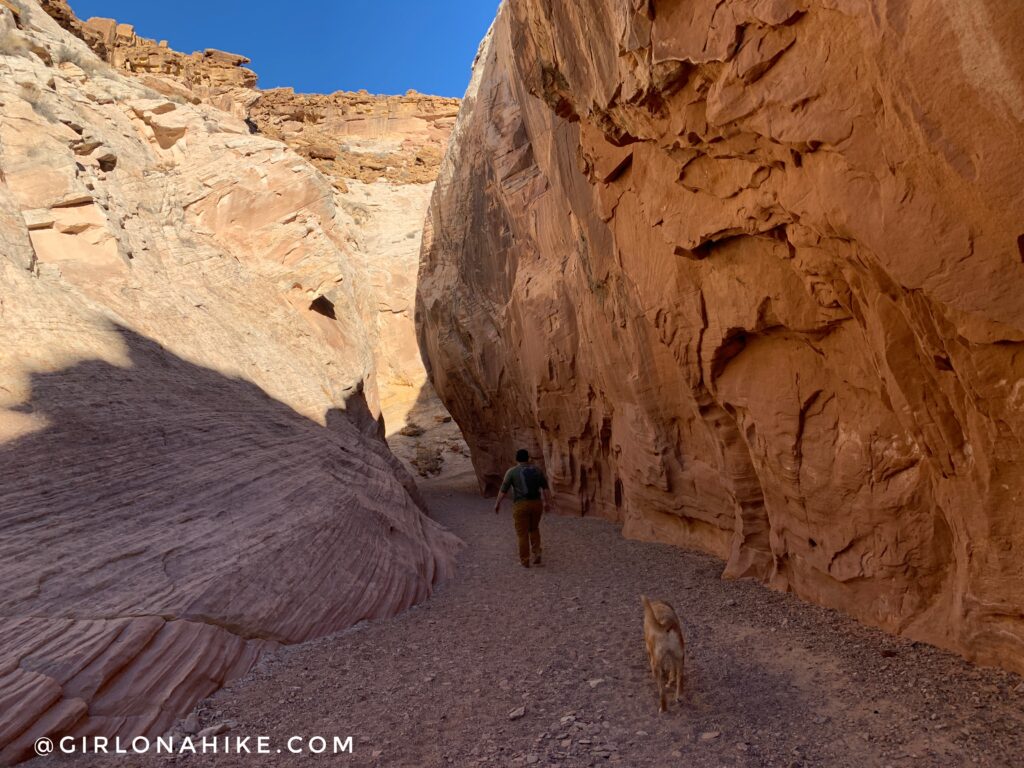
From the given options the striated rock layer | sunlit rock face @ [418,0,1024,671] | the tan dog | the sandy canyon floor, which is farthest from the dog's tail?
the striated rock layer

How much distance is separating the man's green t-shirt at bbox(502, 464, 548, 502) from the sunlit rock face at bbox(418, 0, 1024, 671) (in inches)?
90.2

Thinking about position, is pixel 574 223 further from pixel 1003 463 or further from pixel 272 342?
pixel 1003 463

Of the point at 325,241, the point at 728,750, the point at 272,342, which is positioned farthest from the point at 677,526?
the point at 325,241

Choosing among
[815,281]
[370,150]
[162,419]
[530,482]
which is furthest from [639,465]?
Answer: [370,150]

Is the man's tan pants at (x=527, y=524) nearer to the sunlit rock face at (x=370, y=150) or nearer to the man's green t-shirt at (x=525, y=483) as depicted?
the man's green t-shirt at (x=525, y=483)

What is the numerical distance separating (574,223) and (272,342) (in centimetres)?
705

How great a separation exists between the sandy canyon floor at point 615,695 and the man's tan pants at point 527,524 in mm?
1965

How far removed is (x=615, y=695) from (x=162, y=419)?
6524 millimetres

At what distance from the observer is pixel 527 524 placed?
9141 millimetres

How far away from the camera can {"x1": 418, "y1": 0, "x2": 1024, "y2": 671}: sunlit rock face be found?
12.9ft

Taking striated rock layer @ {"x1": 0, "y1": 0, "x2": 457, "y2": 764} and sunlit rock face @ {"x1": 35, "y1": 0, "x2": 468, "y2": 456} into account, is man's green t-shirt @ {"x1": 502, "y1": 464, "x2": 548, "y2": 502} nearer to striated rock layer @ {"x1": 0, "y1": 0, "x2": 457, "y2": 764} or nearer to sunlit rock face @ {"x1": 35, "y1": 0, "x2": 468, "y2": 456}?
striated rock layer @ {"x1": 0, "y1": 0, "x2": 457, "y2": 764}

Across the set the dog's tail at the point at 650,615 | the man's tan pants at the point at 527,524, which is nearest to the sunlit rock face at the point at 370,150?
the man's tan pants at the point at 527,524

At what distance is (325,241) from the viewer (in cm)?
1861

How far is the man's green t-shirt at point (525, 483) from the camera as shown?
29.7 ft
